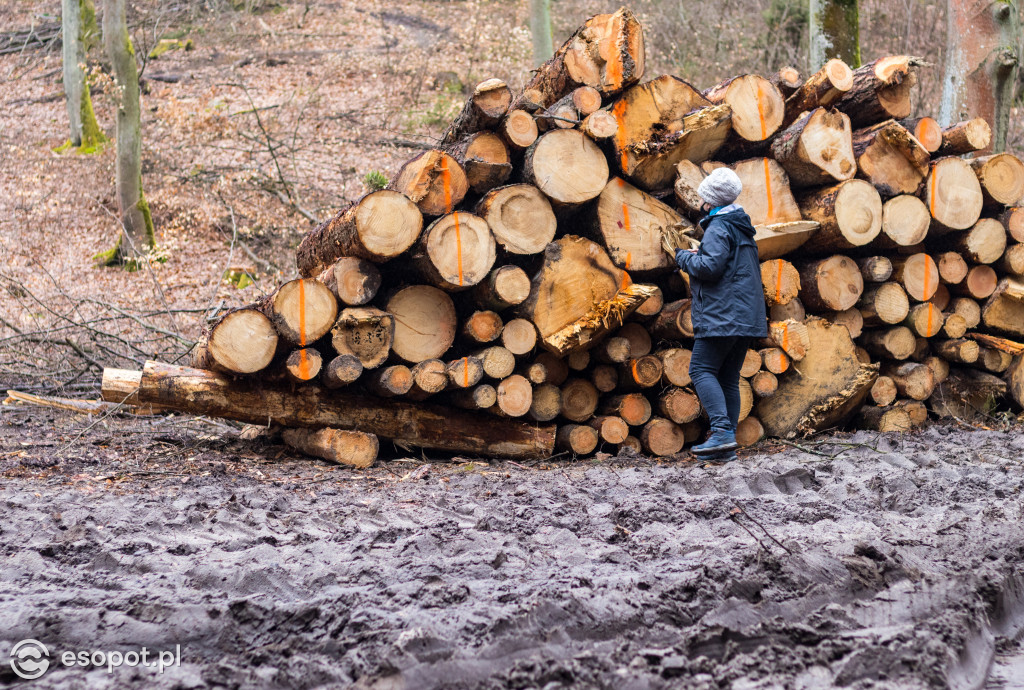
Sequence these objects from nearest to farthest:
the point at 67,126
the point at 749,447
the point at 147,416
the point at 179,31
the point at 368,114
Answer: the point at 749,447
the point at 147,416
the point at 368,114
the point at 67,126
the point at 179,31

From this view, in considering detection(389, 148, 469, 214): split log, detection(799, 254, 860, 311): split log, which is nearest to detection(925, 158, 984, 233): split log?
detection(799, 254, 860, 311): split log

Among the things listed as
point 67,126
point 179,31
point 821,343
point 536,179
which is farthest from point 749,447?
point 179,31

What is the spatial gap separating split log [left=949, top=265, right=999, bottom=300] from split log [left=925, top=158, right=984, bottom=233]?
37 centimetres

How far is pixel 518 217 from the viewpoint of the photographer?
4523 mm

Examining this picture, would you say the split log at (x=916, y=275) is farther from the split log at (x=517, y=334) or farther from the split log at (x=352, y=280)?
the split log at (x=352, y=280)

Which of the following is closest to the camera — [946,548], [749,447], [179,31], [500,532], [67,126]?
[946,548]

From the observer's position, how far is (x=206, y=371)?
4477 millimetres

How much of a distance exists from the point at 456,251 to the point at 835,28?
20.4ft

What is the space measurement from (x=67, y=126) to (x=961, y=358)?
16714mm

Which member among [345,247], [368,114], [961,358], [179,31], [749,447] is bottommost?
[749,447]

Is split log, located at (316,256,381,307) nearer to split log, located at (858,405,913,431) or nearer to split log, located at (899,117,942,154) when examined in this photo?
split log, located at (858,405,913,431)

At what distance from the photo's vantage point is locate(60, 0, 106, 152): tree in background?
1420 cm

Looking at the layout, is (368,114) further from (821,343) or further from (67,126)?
(821,343)

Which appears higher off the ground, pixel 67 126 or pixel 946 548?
pixel 67 126
